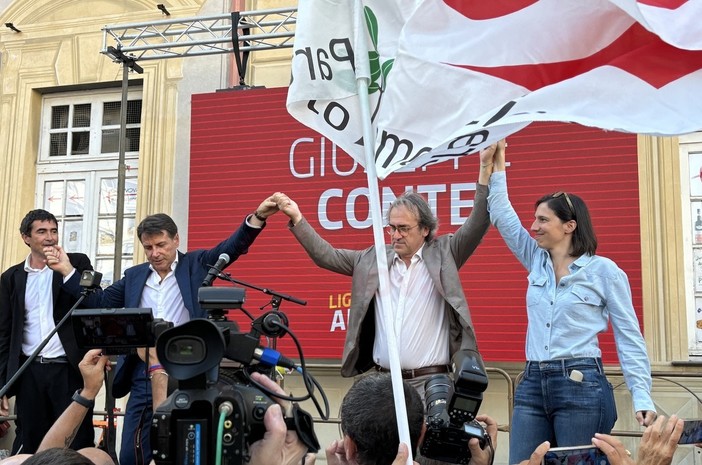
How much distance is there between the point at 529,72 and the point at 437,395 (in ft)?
3.69

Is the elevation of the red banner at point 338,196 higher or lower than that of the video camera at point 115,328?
higher

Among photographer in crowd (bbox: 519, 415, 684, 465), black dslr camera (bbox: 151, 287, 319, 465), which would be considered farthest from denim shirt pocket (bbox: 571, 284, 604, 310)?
black dslr camera (bbox: 151, 287, 319, 465)

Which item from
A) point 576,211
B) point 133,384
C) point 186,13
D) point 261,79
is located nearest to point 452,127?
point 576,211

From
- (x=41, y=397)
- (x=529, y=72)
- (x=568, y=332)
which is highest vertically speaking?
(x=529, y=72)

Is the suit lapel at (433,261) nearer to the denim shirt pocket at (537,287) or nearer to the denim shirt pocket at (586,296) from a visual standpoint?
the denim shirt pocket at (537,287)

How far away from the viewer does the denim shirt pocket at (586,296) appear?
129 inches

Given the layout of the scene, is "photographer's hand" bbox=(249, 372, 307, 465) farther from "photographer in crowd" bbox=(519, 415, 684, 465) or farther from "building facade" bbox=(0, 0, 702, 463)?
"building facade" bbox=(0, 0, 702, 463)

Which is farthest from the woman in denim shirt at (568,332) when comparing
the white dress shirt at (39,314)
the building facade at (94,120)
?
the building facade at (94,120)

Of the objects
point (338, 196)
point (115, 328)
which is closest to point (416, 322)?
point (115, 328)

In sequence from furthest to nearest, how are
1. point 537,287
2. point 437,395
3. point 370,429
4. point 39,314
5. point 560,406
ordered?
point 39,314, point 537,287, point 560,406, point 437,395, point 370,429

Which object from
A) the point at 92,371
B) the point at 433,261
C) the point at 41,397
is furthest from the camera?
the point at 41,397

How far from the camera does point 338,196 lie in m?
6.39

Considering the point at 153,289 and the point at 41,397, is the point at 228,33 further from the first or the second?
the point at 41,397

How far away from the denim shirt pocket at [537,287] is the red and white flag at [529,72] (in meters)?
0.92
